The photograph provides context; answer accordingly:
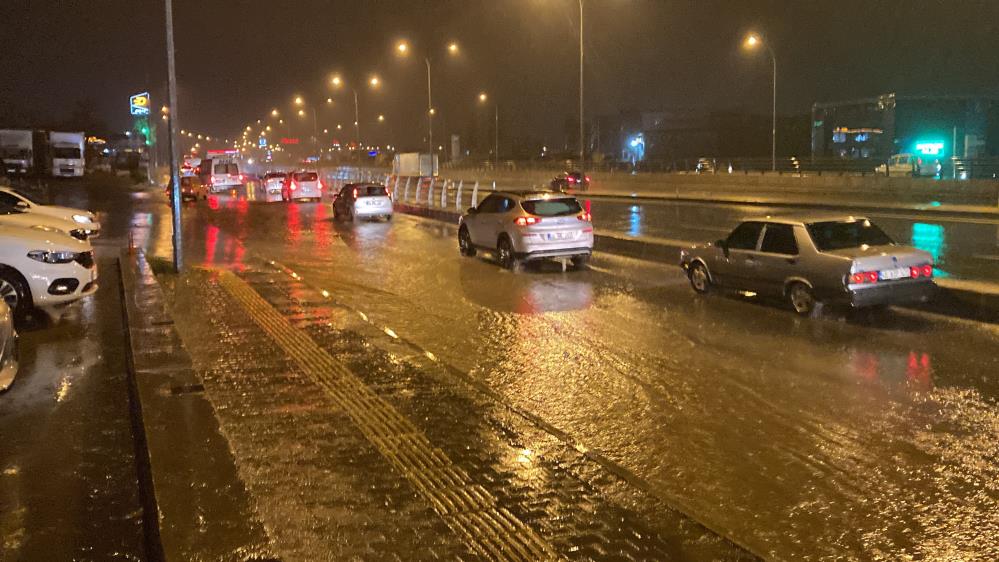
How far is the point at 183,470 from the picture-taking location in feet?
18.5

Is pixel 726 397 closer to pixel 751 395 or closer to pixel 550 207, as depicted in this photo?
pixel 751 395

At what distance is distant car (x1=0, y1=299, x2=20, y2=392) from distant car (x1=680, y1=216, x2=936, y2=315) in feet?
29.7

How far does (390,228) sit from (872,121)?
229 feet

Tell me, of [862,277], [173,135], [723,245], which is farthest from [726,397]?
[173,135]

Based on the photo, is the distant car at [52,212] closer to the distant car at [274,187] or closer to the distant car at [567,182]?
the distant car at [274,187]

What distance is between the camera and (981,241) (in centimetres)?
2150

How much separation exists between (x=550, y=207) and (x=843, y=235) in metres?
6.53

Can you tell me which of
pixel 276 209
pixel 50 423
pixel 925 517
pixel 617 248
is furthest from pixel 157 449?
pixel 276 209

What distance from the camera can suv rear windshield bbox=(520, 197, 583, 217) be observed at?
56.4 feet

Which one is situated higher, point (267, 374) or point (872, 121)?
point (872, 121)

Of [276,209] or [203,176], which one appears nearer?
[276,209]

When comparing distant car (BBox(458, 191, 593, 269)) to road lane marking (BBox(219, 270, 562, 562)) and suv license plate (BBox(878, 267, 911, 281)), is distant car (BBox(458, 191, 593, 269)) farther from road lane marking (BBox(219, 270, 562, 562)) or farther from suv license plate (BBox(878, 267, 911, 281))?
road lane marking (BBox(219, 270, 562, 562))

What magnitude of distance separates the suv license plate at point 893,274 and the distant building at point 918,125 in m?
63.6

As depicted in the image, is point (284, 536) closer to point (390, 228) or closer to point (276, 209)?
point (390, 228)
